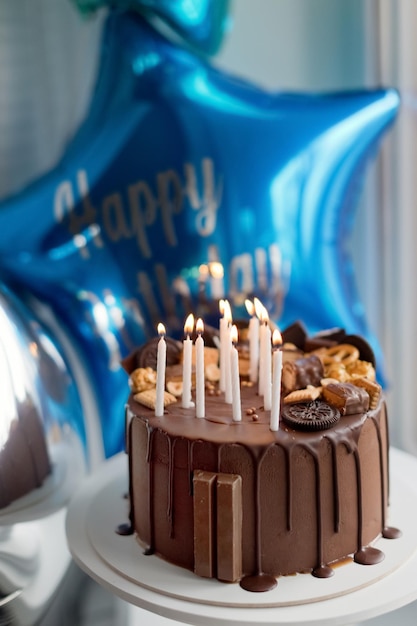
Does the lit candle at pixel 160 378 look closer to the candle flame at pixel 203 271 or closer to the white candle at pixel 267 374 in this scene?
the white candle at pixel 267 374

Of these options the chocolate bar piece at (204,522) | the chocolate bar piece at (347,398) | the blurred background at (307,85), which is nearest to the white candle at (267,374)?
the chocolate bar piece at (347,398)

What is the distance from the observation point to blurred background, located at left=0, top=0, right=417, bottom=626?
225 centimetres

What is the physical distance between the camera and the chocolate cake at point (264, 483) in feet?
4.05

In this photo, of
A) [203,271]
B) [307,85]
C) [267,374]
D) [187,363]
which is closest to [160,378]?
[187,363]

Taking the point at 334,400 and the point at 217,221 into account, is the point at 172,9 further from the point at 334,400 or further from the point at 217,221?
the point at 334,400

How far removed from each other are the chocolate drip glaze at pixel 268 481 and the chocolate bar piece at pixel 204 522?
0.03 metres

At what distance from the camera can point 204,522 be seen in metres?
1.24

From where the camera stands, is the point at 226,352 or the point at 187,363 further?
the point at 226,352

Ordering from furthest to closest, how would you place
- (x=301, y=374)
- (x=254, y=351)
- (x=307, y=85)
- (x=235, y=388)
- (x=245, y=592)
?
(x=307, y=85) → (x=254, y=351) → (x=301, y=374) → (x=235, y=388) → (x=245, y=592)

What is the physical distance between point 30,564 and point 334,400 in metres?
0.66

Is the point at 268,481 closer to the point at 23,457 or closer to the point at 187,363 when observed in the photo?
the point at 187,363

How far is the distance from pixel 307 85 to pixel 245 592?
5.62ft

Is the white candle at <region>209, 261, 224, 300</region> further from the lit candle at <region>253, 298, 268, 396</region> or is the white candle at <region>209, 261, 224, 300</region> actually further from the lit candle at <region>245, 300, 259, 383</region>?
the lit candle at <region>253, 298, 268, 396</region>

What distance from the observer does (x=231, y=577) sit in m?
1.24
